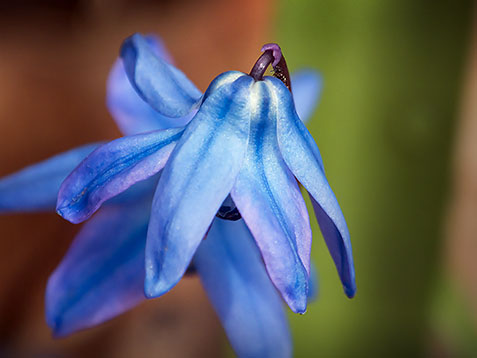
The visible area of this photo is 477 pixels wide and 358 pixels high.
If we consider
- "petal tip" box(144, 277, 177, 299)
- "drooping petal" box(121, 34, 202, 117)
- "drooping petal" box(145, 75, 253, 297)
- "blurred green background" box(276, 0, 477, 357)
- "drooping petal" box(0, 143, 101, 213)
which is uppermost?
"drooping petal" box(121, 34, 202, 117)

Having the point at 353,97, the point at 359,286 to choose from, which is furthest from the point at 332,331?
the point at 353,97

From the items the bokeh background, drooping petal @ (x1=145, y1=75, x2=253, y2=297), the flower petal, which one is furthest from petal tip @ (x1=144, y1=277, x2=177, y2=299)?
the bokeh background

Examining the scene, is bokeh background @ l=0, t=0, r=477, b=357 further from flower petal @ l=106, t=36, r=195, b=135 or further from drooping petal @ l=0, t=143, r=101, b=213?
drooping petal @ l=0, t=143, r=101, b=213

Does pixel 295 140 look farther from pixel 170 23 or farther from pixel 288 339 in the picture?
pixel 170 23

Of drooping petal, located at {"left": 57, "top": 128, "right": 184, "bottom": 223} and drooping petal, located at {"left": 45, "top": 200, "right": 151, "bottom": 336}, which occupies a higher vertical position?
drooping petal, located at {"left": 57, "top": 128, "right": 184, "bottom": 223}

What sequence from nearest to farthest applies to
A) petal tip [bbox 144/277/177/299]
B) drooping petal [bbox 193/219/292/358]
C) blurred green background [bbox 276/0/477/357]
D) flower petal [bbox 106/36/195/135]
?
petal tip [bbox 144/277/177/299] → drooping petal [bbox 193/219/292/358] → flower petal [bbox 106/36/195/135] → blurred green background [bbox 276/0/477/357]

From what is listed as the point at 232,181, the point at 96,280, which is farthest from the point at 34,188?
the point at 232,181

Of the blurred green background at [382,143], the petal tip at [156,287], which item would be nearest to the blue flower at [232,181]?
the petal tip at [156,287]

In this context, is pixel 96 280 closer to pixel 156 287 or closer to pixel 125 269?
pixel 125 269
